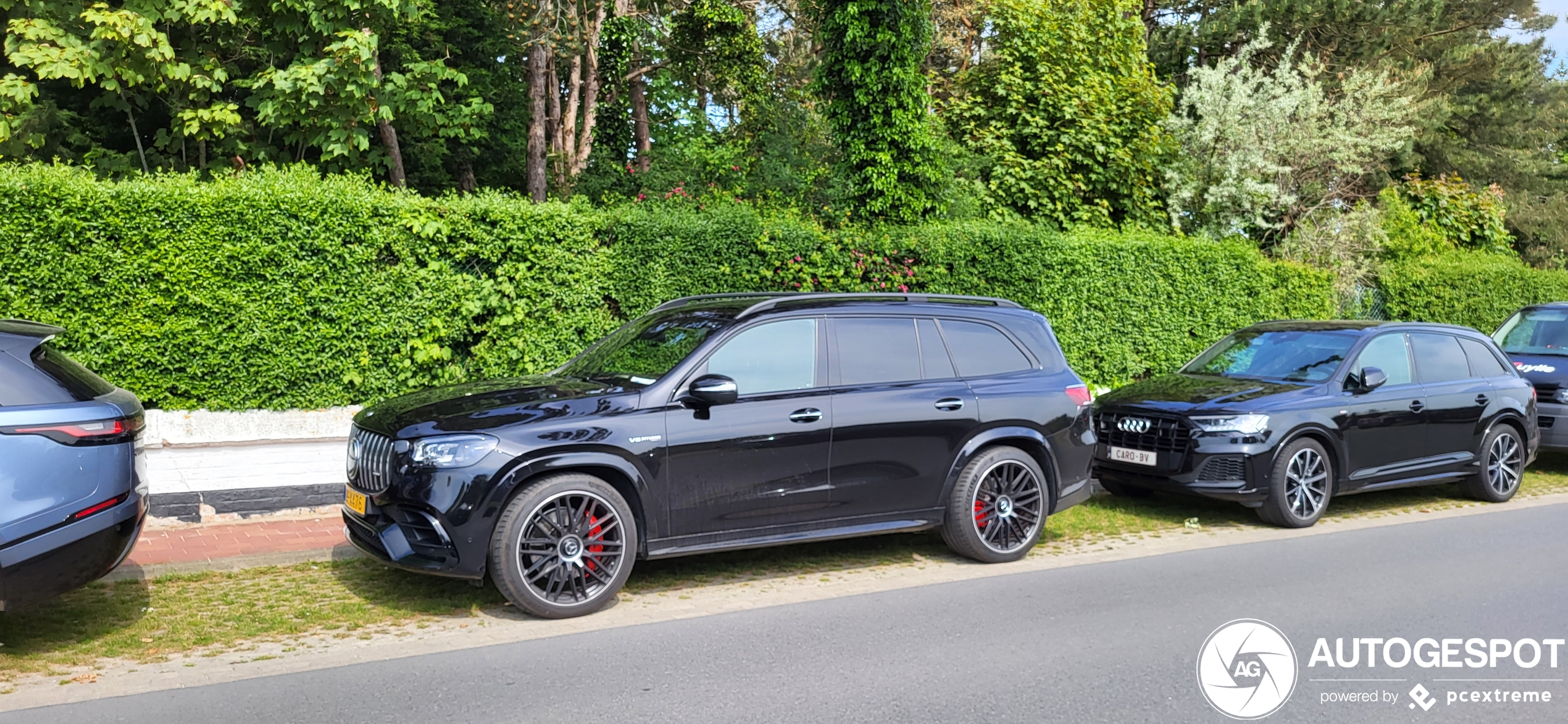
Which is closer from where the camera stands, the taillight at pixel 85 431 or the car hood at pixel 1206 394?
the taillight at pixel 85 431

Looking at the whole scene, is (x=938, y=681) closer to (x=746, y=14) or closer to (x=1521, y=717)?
(x=1521, y=717)

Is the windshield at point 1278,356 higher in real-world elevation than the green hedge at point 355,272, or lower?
lower

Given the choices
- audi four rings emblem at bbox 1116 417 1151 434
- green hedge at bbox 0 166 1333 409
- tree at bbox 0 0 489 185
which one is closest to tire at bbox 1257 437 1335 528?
audi four rings emblem at bbox 1116 417 1151 434

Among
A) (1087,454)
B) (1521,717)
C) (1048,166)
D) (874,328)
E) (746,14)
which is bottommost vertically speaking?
(1521,717)

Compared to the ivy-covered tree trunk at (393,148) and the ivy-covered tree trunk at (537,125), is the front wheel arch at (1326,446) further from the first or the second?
the ivy-covered tree trunk at (537,125)

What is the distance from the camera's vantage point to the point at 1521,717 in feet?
16.6

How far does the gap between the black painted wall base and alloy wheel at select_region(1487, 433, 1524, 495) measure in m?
10.6

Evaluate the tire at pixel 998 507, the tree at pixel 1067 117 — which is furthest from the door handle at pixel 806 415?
the tree at pixel 1067 117

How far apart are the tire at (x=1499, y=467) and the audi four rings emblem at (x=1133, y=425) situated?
371 centimetres

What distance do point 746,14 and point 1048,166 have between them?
23.8 feet

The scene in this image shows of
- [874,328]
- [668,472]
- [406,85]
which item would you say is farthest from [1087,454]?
[406,85]

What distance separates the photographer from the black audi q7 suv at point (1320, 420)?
931cm

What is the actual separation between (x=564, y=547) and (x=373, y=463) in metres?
1.20

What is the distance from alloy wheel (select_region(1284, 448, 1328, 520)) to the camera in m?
9.42
